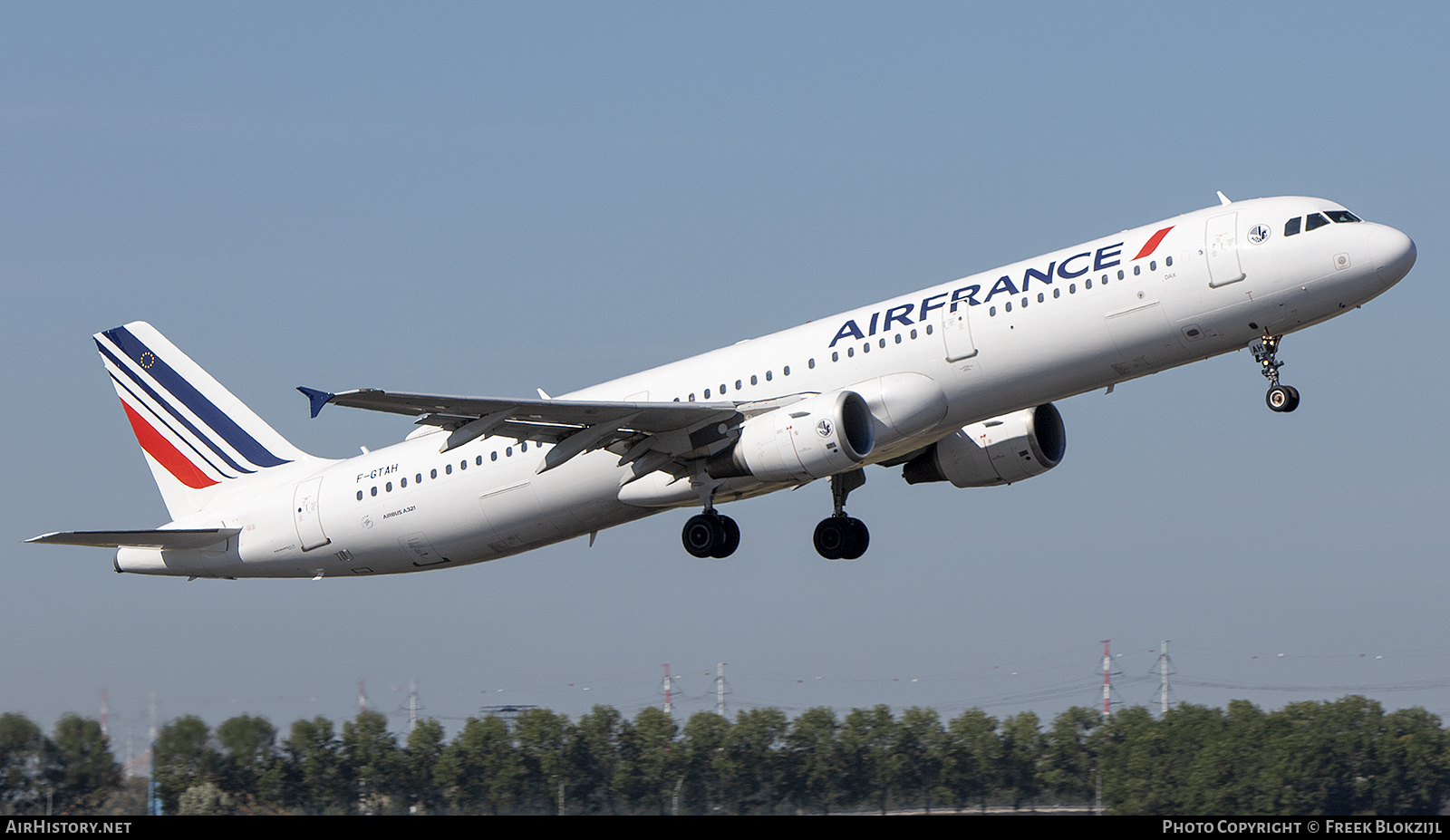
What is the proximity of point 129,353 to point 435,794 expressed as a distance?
20767 millimetres

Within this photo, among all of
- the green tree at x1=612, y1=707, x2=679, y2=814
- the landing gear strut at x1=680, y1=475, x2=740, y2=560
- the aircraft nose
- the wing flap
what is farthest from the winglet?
the green tree at x1=612, y1=707, x2=679, y2=814

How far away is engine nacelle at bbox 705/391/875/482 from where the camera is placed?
30.8 m

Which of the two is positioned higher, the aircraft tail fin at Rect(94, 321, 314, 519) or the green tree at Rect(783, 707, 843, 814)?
the aircraft tail fin at Rect(94, 321, 314, 519)

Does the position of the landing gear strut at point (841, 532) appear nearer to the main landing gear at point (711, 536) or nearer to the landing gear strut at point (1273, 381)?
the main landing gear at point (711, 536)

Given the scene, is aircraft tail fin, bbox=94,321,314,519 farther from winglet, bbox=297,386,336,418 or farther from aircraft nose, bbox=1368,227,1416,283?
aircraft nose, bbox=1368,227,1416,283

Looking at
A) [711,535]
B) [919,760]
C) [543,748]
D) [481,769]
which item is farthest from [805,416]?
[919,760]

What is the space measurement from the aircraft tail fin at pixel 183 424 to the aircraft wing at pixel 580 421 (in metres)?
9.69

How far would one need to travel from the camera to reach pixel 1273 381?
3064 cm

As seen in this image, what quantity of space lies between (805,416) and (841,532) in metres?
6.31

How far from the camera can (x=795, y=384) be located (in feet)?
107

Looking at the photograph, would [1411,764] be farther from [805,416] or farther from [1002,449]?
[805,416]

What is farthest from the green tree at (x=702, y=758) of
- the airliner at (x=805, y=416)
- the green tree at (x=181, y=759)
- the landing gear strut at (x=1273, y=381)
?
the landing gear strut at (x=1273, y=381)

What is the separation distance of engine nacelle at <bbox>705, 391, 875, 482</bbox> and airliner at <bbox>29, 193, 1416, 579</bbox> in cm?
4
